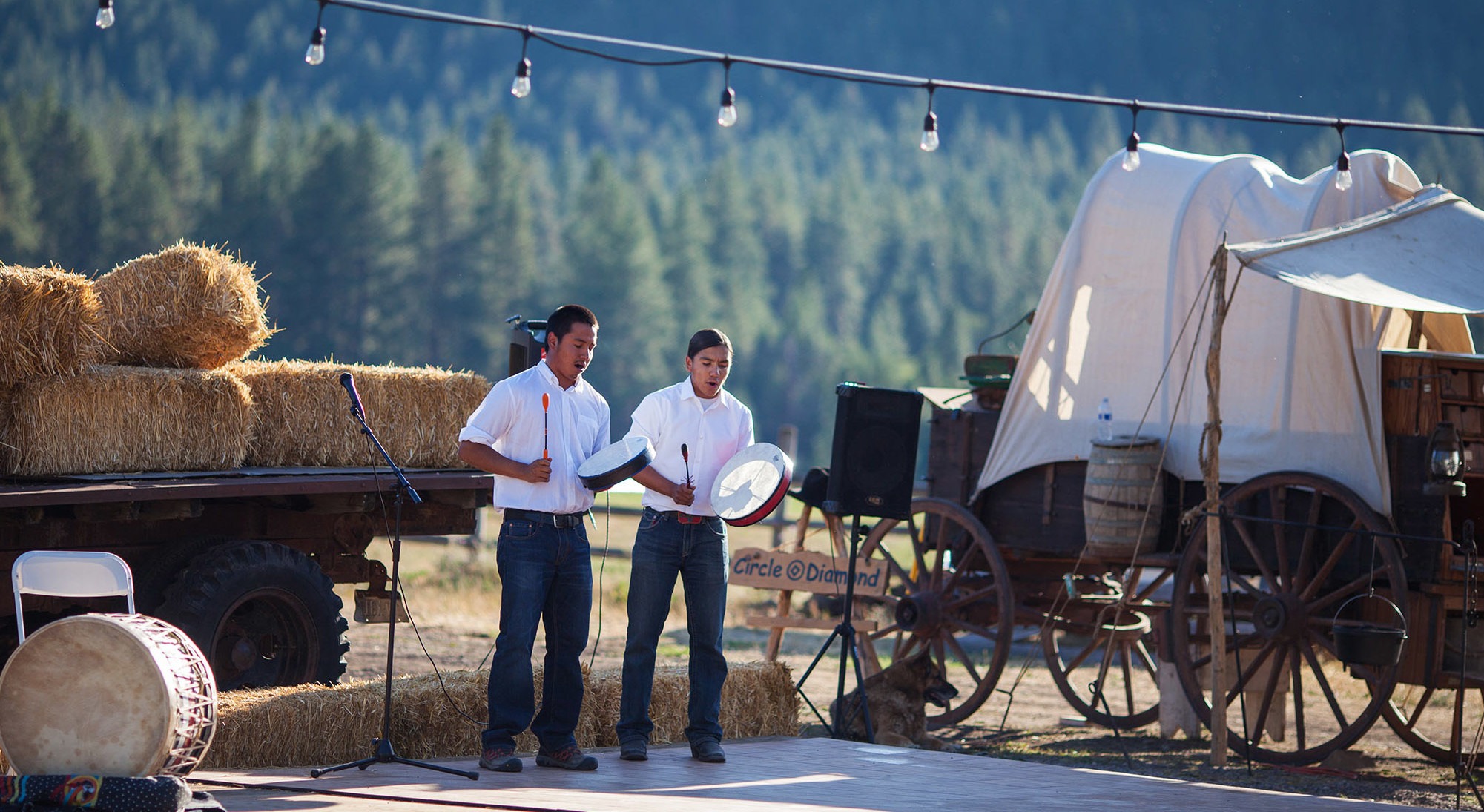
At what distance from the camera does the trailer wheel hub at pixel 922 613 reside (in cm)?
1019

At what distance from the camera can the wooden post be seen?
7863 mm

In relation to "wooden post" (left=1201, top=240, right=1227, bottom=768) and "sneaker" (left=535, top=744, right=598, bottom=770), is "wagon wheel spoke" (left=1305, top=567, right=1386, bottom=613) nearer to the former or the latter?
"wooden post" (left=1201, top=240, right=1227, bottom=768)

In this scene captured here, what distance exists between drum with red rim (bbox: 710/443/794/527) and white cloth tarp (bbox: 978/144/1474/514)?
11.1 feet

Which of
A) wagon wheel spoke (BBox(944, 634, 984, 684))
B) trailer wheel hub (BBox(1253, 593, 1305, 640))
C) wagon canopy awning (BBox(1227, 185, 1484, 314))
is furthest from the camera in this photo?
wagon wheel spoke (BBox(944, 634, 984, 684))

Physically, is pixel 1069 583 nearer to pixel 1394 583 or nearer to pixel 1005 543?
pixel 1005 543

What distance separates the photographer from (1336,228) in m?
8.16

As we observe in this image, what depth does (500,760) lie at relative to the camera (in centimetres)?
565

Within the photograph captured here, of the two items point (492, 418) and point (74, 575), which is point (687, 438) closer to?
point (492, 418)

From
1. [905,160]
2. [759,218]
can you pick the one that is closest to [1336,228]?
[759,218]

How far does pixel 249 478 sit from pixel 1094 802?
13.1 feet

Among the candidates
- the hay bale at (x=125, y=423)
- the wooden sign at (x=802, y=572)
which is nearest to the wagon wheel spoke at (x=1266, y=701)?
the wooden sign at (x=802, y=572)

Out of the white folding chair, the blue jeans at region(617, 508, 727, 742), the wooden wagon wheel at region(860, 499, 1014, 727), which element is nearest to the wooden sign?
the wooden wagon wheel at region(860, 499, 1014, 727)

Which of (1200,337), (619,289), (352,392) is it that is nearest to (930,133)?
(1200,337)

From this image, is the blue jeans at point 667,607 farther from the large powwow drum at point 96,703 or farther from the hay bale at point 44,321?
the hay bale at point 44,321
